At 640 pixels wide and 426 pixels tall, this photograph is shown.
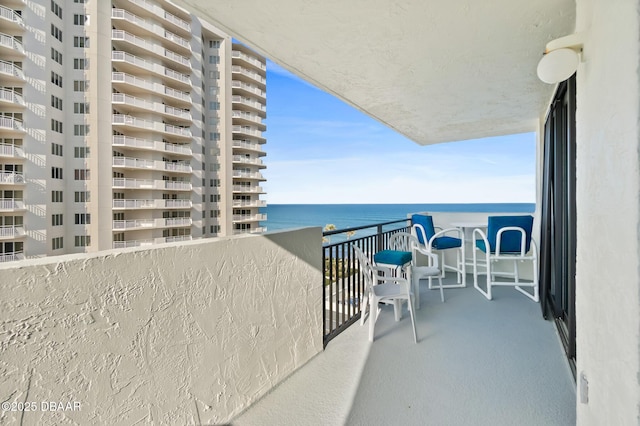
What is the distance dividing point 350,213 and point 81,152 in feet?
93.4

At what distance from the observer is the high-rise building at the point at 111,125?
51.2ft

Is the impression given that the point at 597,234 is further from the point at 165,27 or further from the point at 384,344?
the point at 165,27

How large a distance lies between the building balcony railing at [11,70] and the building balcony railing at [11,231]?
27.4 ft

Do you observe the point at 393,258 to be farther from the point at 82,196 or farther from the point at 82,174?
the point at 82,174

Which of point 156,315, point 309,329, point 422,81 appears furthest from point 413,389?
point 422,81

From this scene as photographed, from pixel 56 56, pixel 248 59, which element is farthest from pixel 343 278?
pixel 248 59

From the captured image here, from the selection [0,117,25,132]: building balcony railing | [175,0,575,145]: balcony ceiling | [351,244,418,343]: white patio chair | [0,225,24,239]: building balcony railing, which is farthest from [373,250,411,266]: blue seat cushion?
[0,117,25,132]: building balcony railing

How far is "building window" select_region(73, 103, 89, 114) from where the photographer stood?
1833cm

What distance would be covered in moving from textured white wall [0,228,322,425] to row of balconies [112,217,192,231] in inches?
886

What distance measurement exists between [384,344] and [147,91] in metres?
24.7

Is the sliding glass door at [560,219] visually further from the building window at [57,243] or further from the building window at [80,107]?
the building window at [80,107]

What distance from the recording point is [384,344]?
2260mm

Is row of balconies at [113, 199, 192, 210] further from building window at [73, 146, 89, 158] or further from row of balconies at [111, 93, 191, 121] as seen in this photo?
row of balconies at [111, 93, 191, 121]

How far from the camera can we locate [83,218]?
60.1ft
